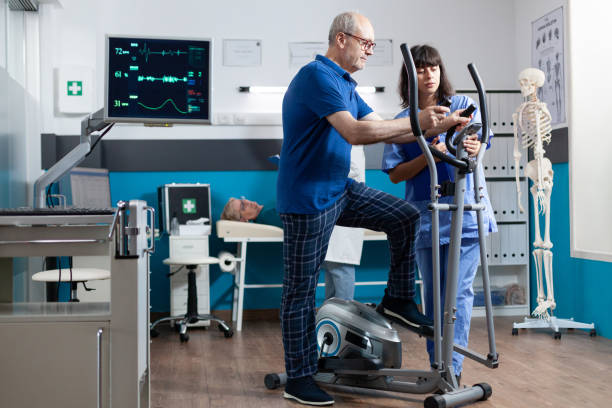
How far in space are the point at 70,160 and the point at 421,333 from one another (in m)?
1.58

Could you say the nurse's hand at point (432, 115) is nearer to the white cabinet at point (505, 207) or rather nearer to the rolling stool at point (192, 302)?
the rolling stool at point (192, 302)

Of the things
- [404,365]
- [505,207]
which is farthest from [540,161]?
[404,365]

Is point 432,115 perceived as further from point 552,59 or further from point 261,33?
point 261,33

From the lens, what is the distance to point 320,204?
2.52 meters

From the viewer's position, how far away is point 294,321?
262 cm

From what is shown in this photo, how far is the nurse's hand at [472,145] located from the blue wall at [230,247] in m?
2.75

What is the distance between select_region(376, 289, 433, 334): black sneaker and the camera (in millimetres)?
2486

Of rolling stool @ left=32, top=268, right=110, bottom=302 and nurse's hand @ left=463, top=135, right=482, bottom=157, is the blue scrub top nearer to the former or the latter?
nurse's hand @ left=463, top=135, right=482, bottom=157

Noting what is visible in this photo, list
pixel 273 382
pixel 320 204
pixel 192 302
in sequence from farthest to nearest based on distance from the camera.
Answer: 1. pixel 192 302
2. pixel 273 382
3. pixel 320 204

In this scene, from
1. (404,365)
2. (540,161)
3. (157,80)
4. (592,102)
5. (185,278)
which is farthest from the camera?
(185,278)

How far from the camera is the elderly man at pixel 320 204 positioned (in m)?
Result: 2.52

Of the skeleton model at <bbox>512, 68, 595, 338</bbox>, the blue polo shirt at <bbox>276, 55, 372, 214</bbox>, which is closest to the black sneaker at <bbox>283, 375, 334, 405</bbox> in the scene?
the blue polo shirt at <bbox>276, 55, 372, 214</bbox>

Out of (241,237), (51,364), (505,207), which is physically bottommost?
(51,364)

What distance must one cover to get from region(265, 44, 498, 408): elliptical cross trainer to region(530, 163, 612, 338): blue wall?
197cm
